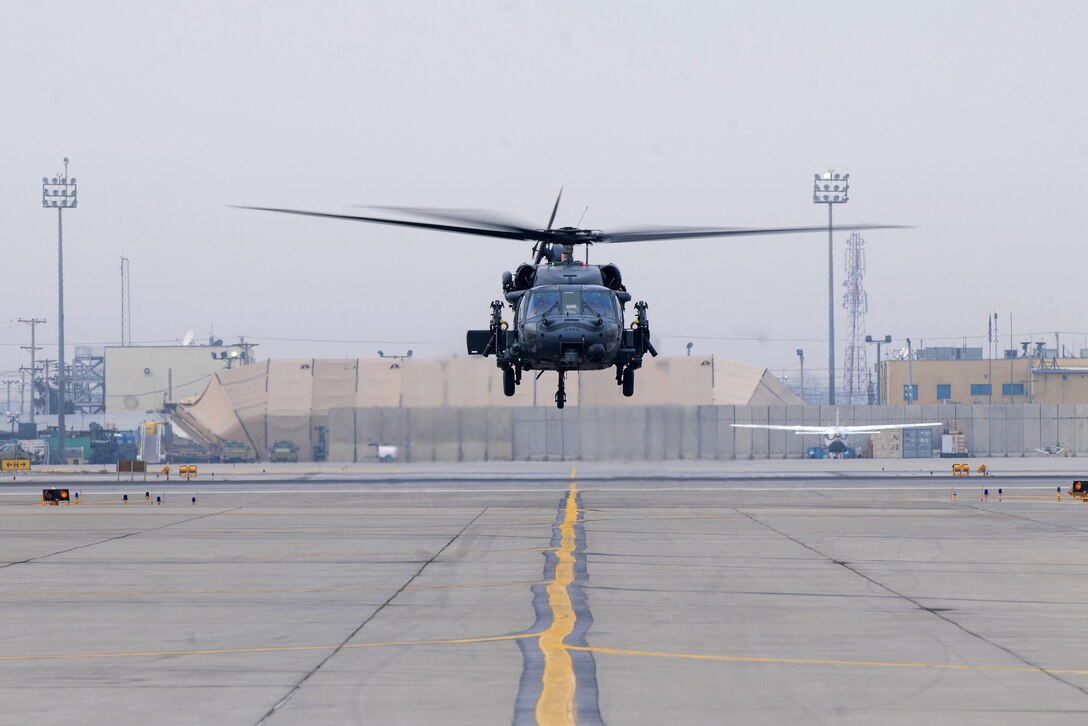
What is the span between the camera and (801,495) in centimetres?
5266

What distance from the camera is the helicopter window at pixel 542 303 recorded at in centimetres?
3136

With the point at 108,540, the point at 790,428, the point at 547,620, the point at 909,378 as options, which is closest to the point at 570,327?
the point at 108,540

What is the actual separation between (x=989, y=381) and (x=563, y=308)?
347 feet

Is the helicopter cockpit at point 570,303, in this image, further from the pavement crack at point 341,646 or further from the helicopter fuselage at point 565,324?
the pavement crack at point 341,646

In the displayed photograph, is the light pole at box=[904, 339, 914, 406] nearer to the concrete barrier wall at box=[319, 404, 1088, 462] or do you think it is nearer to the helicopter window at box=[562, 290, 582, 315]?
the concrete barrier wall at box=[319, 404, 1088, 462]

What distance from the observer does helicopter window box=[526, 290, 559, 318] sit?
31359mm

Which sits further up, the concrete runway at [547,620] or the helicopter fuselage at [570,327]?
the helicopter fuselage at [570,327]

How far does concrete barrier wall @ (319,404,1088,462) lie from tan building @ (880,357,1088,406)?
2895cm

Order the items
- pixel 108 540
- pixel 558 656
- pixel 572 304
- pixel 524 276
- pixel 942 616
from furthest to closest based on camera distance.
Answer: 1. pixel 524 276
2. pixel 108 540
3. pixel 572 304
4. pixel 942 616
5. pixel 558 656

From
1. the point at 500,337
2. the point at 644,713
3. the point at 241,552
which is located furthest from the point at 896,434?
the point at 644,713

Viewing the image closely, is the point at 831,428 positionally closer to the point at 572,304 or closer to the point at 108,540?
the point at 572,304

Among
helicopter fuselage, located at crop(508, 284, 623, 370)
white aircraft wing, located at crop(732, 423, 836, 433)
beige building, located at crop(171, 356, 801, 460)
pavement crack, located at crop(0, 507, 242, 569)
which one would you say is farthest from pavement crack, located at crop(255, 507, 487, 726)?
white aircraft wing, located at crop(732, 423, 836, 433)

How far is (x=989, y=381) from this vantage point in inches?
5017

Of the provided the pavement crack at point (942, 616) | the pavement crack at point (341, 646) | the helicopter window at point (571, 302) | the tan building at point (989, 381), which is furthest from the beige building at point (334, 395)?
the pavement crack at point (341, 646)
